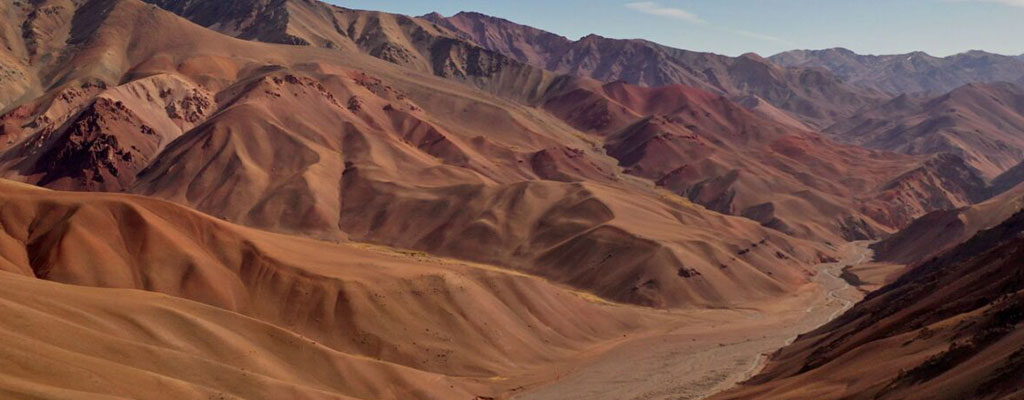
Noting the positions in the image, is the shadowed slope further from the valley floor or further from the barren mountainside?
the valley floor

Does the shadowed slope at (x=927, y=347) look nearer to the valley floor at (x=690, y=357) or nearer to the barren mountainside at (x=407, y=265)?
the barren mountainside at (x=407, y=265)

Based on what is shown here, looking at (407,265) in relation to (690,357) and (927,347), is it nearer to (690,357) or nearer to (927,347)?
(690,357)

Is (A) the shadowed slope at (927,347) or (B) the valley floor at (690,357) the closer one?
(A) the shadowed slope at (927,347)

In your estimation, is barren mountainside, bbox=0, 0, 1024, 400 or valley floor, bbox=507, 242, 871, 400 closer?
barren mountainside, bbox=0, 0, 1024, 400

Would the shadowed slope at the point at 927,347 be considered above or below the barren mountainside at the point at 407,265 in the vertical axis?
above

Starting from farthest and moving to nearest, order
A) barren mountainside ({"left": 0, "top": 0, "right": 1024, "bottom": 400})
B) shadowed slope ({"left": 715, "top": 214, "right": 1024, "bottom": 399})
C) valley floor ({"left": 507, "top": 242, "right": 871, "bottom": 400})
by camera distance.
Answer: valley floor ({"left": 507, "top": 242, "right": 871, "bottom": 400})
barren mountainside ({"left": 0, "top": 0, "right": 1024, "bottom": 400})
shadowed slope ({"left": 715, "top": 214, "right": 1024, "bottom": 399})

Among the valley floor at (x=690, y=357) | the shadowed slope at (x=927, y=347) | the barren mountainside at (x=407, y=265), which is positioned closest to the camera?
the shadowed slope at (x=927, y=347)

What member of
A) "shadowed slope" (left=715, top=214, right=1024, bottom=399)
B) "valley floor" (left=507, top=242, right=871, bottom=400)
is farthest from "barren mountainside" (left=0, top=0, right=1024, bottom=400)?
"valley floor" (left=507, top=242, right=871, bottom=400)

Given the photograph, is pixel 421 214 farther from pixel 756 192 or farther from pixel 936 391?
pixel 936 391

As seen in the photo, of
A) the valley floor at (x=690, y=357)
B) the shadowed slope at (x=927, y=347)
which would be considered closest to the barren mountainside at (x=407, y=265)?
the shadowed slope at (x=927, y=347)

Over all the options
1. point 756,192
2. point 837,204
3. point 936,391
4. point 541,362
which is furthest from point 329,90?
point 936,391
